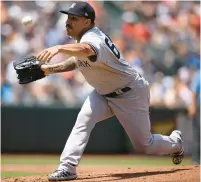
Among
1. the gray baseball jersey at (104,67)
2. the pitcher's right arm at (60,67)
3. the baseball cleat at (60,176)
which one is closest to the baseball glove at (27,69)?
the pitcher's right arm at (60,67)

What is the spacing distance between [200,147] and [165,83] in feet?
10.7

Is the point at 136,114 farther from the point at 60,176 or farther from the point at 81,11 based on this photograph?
the point at 81,11

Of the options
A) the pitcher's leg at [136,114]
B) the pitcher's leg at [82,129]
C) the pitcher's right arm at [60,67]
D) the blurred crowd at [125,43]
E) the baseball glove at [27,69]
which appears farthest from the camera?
the blurred crowd at [125,43]

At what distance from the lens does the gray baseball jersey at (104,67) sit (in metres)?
5.61

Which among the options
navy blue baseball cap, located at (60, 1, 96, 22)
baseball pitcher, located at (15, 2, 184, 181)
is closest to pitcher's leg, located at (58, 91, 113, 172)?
baseball pitcher, located at (15, 2, 184, 181)

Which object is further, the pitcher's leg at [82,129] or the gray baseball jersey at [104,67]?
the pitcher's leg at [82,129]

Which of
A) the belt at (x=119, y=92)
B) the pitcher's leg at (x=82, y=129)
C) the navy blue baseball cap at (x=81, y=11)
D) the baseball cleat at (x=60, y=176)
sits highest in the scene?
the navy blue baseball cap at (x=81, y=11)

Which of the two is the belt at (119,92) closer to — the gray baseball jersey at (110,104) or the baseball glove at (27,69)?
the gray baseball jersey at (110,104)

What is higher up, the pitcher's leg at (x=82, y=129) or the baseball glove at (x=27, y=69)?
the baseball glove at (x=27, y=69)

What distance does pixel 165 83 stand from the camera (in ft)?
41.4

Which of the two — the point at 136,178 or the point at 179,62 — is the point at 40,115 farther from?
the point at 136,178

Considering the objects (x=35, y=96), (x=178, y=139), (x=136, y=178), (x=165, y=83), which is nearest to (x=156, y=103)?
(x=165, y=83)

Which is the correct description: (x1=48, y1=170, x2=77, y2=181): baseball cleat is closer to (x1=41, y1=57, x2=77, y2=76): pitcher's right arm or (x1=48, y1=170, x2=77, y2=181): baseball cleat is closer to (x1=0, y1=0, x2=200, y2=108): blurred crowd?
(x1=41, y1=57, x2=77, y2=76): pitcher's right arm

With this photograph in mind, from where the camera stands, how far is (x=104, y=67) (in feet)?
19.0
